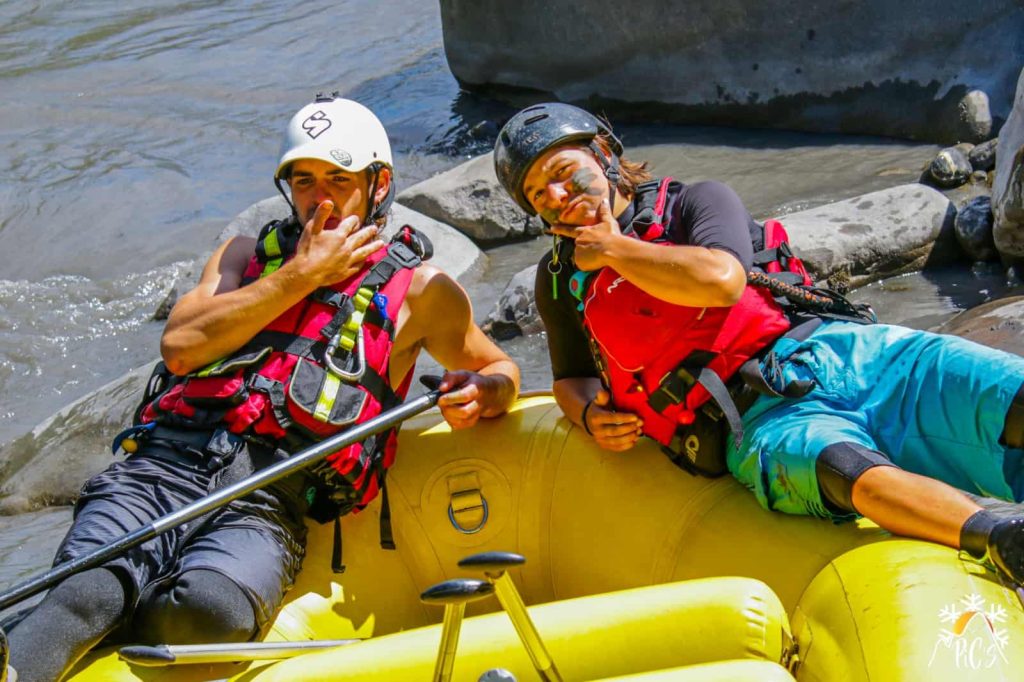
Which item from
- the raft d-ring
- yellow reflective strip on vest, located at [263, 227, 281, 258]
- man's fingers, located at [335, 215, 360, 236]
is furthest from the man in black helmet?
yellow reflective strip on vest, located at [263, 227, 281, 258]

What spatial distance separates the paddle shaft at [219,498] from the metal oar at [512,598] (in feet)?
3.71

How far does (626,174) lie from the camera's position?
3.36 m

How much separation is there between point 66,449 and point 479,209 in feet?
10.9

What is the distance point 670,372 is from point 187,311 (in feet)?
4.55

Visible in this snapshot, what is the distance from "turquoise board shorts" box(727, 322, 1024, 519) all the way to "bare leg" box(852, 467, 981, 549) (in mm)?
157

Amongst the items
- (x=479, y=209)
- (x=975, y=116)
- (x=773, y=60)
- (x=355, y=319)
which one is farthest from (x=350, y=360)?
(x=773, y=60)

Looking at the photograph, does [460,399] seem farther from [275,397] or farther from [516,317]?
[516,317]

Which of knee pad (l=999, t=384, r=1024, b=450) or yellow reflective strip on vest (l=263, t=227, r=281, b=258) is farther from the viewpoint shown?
yellow reflective strip on vest (l=263, t=227, r=281, b=258)

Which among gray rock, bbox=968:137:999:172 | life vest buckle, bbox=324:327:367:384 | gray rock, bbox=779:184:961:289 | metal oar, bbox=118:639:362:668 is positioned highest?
life vest buckle, bbox=324:327:367:384

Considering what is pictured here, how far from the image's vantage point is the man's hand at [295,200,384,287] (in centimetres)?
338

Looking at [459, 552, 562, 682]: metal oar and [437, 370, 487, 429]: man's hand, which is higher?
[459, 552, 562, 682]: metal oar

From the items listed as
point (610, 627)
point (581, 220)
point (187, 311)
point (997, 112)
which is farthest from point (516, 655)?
point (997, 112)

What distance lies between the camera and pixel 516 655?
252cm

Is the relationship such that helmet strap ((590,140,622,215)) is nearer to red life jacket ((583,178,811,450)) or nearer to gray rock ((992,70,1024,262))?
red life jacket ((583,178,811,450))
